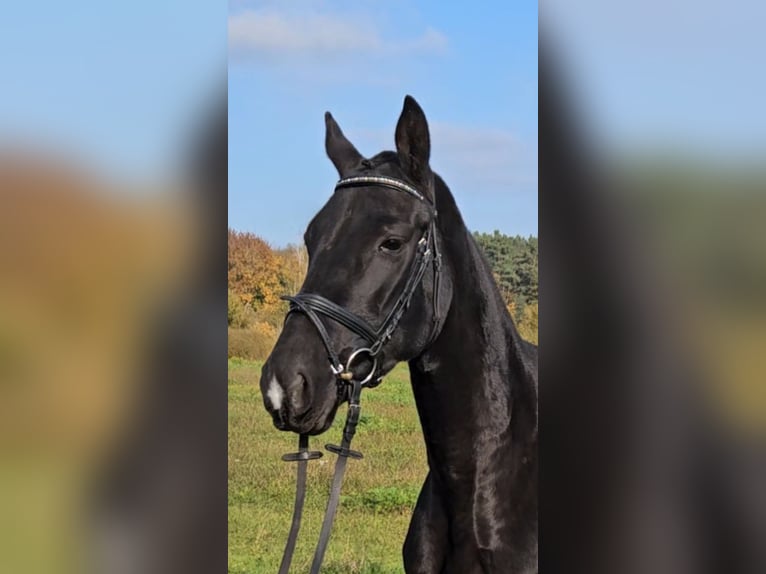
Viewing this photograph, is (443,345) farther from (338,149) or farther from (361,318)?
(338,149)

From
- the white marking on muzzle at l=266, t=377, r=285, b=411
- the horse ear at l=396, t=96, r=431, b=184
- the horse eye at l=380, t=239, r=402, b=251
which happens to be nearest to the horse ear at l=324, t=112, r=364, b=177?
the horse ear at l=396, t=96, r=431, b=184

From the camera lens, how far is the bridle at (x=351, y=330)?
1673 millimetres

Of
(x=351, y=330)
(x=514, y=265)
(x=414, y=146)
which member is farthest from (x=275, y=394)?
(x=514, y=265)

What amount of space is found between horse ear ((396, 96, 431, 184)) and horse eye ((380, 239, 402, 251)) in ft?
0.76

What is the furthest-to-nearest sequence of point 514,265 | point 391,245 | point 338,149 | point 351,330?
point 514,265 → point 338,149 → point 391,245 → point 351,330

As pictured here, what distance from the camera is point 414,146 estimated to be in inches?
83.8

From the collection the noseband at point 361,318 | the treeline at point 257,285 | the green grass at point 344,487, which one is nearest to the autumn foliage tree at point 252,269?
the treeline at point 257,285

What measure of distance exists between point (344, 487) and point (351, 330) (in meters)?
2.57

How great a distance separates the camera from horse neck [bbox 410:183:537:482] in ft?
7.27
